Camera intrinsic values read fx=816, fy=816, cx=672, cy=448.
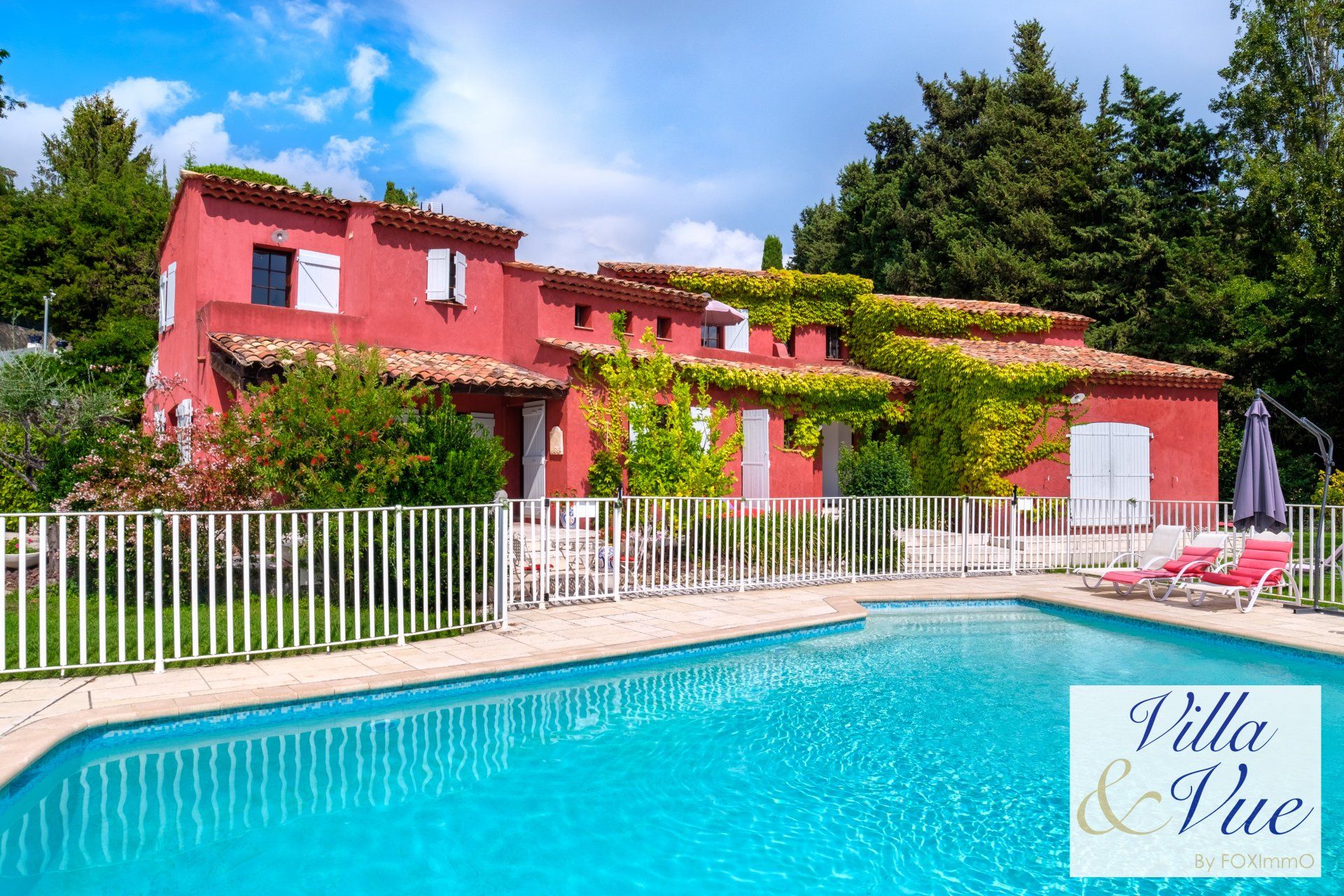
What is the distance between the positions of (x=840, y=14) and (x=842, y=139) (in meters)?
26.2

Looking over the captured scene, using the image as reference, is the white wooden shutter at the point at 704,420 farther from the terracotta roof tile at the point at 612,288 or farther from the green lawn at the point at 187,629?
the green lawn at the point at 187,629

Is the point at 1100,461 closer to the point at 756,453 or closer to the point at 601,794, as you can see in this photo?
the point at 756,453

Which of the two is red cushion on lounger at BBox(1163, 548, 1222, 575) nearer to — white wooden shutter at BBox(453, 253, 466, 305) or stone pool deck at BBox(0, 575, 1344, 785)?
stone pool deck at BBox(0, 575, 1344, 785)

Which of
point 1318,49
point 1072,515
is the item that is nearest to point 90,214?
point 1072,515

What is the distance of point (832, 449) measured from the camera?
71.9 feet

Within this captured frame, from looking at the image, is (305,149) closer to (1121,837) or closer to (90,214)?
(90,214)

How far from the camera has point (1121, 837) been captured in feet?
13.6

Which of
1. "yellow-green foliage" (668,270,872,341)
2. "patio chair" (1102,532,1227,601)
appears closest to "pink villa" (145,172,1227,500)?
"yellow-green foliage" (668,270,872,341)

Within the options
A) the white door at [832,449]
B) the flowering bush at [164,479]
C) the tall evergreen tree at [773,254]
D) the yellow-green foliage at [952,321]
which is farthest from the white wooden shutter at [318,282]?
the tall evergreen tree at [773,254]

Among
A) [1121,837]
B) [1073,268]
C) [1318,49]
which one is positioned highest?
[1318,49]

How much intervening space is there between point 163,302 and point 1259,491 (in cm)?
1871

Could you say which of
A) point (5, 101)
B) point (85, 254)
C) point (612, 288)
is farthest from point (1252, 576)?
point (85, 254)

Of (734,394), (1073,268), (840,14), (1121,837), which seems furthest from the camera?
(1073,268)

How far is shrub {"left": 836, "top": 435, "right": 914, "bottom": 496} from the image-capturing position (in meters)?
14.5
